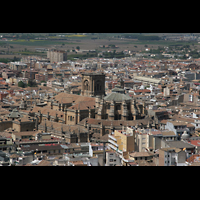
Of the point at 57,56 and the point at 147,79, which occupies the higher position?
the point at 57,56

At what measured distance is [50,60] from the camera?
109250 mm

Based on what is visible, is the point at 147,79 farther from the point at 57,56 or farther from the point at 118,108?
the point at 57,56

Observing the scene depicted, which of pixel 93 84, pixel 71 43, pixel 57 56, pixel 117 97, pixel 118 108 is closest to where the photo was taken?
pixel 118 108

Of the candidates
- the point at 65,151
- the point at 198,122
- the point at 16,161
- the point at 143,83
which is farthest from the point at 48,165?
the point at 143,83

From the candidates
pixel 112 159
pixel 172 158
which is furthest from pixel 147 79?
pixel 172 158

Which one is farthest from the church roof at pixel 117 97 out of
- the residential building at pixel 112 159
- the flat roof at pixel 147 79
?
the flat roof at pixel 147 79

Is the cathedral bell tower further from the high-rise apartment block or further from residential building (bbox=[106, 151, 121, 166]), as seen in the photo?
the high-rise apartment block

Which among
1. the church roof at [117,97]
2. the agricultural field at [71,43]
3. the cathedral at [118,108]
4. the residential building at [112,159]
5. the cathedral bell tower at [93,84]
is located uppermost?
the agricultural field at [71,43]

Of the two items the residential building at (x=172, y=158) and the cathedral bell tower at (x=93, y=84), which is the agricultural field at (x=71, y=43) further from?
the residential building at (x=172, y=158)

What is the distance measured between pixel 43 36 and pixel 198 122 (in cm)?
12961

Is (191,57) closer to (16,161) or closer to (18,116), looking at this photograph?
(18,116)

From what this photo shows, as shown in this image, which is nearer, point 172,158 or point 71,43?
point 172,158

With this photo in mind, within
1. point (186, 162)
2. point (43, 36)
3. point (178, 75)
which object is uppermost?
point (43, 36)

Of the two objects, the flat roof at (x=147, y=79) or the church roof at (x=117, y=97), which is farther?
the flat roof at (x=147, y=79)
